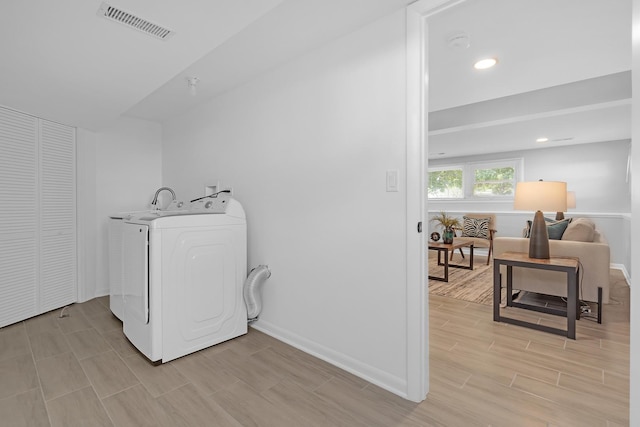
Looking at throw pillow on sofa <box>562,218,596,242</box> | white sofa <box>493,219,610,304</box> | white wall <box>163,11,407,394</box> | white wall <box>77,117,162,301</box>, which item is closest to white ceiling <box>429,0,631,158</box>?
white wall <box>163,11,407,394</box>

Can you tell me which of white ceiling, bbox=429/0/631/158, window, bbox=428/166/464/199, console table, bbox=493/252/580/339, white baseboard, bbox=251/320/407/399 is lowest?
white baseboard, bbox=251/320/407/399

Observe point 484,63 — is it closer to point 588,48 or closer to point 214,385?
point 588,48

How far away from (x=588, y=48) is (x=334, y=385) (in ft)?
9.53

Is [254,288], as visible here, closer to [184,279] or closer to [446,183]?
[184,279]

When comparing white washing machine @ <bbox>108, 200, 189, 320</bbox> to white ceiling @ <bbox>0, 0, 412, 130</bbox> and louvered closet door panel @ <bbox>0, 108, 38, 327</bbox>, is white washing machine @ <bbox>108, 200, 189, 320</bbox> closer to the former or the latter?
louvered closet door panel @ <bbox>0, 108, 38, 327</bbox>

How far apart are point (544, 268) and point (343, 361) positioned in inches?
74.8

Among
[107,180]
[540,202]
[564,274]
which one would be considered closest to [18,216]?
[107,180]

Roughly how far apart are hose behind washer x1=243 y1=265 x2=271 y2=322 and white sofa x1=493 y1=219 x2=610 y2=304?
2269 millimetres

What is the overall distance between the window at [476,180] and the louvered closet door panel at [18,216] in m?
7.18

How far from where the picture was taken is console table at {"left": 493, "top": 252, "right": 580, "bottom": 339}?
100.0 inches

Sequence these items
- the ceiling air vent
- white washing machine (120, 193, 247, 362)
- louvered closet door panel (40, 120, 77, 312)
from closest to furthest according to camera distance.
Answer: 1. the ceiling air vent
2. white washing machine (120, 193, 247, 362)
3. louvered closet door panel (40, 120, 77, 312)

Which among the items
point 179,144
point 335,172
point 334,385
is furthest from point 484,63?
point 179,144

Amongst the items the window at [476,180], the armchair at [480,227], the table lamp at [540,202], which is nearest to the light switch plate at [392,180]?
the table lamp at [540,202]

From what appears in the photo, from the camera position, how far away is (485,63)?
102 inches
